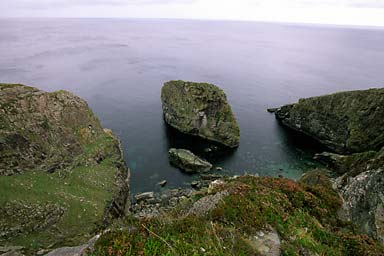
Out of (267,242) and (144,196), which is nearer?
(267,242)

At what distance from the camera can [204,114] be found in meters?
67.6

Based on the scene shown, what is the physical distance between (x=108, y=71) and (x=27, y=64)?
40444mm

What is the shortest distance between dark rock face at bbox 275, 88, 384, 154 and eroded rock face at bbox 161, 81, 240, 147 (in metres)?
22.3

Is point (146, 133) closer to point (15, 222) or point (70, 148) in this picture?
point (70, 148)

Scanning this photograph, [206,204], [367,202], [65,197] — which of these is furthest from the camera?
[65,197]

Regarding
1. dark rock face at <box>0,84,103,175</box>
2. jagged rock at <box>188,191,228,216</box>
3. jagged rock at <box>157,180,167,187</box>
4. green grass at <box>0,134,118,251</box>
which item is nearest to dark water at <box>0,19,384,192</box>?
jagged rock at <box>157,180,167,187</box>

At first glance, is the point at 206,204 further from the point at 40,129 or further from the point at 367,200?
the point at 40,129

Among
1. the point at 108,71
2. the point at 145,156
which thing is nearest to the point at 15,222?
the point at 145,156

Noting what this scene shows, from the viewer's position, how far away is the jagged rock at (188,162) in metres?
52.6

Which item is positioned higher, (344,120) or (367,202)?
(367,202)

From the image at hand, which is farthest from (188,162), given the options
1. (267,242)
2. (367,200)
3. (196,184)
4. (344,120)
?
(344,120)

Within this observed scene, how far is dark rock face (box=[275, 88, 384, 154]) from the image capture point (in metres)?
60.2

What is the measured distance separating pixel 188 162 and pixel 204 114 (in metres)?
18.5

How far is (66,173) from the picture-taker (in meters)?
38.1
